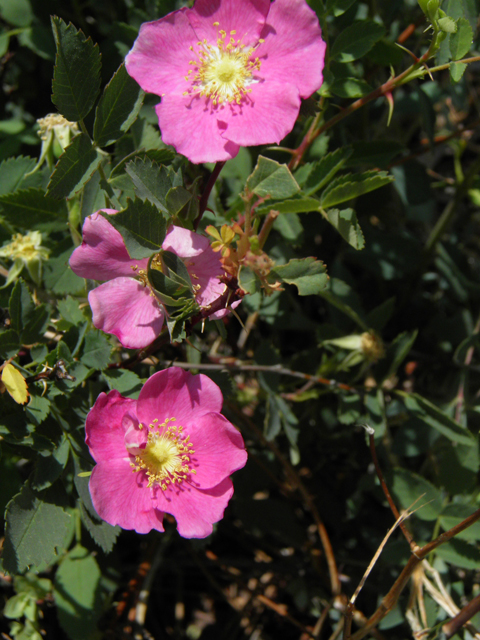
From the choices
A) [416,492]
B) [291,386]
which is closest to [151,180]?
[291,386]

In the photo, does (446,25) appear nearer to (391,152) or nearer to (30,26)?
(391,152)

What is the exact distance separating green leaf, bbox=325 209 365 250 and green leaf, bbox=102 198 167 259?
38 cm

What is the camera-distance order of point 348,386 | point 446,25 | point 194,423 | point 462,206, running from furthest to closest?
1. point 462,206
2. point 348,386
3. point 194,423
4. point 446,25

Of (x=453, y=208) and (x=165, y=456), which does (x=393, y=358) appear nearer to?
(x=453, y=208)

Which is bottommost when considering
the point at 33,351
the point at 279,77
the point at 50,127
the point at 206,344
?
the point at 206,344

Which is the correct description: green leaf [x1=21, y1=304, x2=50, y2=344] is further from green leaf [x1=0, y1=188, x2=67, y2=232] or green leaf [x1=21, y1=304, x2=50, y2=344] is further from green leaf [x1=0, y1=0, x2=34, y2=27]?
green leaf [x1=0, y1=0, x2=34, y2=27]

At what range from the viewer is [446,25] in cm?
100

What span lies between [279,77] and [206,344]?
3.36 ft

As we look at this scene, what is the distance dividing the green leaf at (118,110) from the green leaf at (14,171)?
1.24 feet

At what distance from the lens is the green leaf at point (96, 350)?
112 cm

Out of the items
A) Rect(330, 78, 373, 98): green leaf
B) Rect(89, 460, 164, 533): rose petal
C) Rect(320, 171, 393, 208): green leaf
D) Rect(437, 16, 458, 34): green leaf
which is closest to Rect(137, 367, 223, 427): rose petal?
Rect(89, 460, 164, 533): rose petal

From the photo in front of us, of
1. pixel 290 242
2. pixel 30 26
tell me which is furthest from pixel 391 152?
pixel 30 26

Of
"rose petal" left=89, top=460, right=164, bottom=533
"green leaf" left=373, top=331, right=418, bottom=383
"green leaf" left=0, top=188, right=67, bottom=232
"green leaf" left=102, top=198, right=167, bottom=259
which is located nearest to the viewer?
"green leaf" left=102, top=198, right=167, bottom=259

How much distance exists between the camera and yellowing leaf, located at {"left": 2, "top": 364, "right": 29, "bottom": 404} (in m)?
1.03
